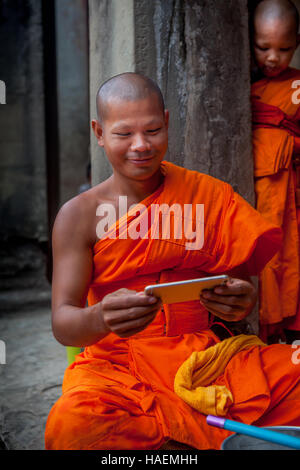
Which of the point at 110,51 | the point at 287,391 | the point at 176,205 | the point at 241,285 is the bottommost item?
the point at 287,391

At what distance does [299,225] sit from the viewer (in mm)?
3227

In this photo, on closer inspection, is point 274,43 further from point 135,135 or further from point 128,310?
point 128,310

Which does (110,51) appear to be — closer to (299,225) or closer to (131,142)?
(131,142)

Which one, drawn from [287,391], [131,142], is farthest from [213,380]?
[131,142]

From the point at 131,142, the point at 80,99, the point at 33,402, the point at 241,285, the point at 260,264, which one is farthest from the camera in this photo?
the point at 80,99

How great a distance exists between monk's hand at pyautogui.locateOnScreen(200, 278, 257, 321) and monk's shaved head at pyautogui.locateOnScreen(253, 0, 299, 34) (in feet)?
5.82

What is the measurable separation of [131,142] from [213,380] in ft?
3.21

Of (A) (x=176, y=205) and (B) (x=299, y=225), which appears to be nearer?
(A) (x=176, y=205)

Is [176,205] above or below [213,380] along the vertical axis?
above

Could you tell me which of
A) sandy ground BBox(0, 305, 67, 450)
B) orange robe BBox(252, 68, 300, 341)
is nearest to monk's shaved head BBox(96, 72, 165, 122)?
orange robe BBox(252, 68, 300, 341)

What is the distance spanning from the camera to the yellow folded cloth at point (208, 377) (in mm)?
1921

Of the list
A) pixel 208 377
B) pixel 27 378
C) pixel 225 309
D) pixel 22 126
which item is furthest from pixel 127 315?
pixel 22 126

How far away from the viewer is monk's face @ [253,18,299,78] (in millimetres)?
2996

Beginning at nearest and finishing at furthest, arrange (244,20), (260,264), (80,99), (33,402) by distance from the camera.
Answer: (260,264)
(244,20)
(33,402)
(80,99)
